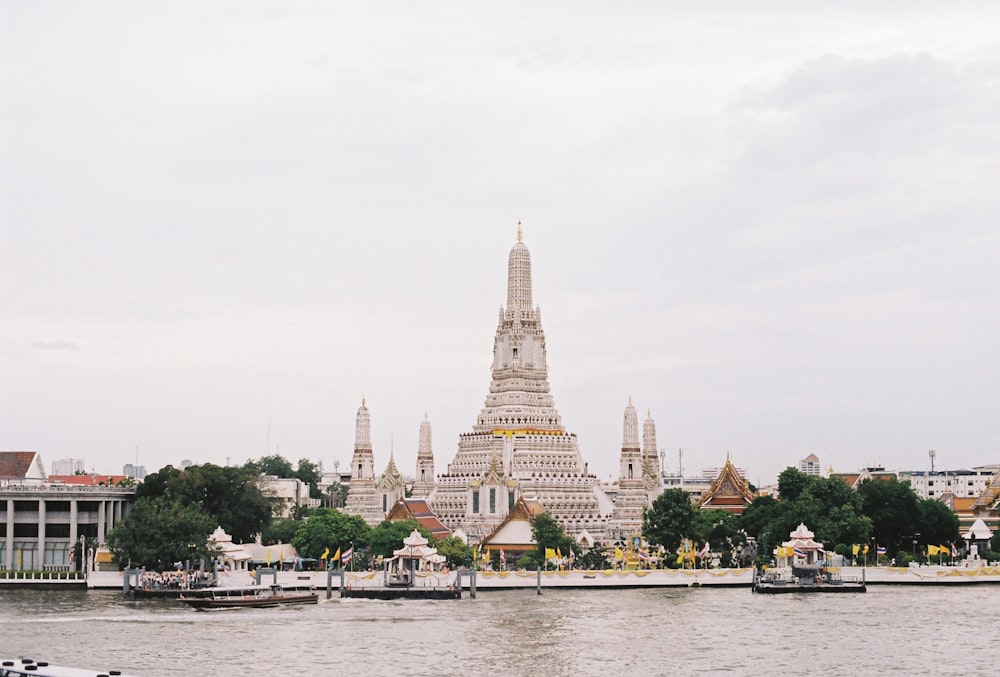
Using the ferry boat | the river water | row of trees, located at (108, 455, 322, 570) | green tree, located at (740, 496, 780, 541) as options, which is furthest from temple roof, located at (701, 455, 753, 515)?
the ferry boat

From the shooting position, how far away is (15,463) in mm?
127062

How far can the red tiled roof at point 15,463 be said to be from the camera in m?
126

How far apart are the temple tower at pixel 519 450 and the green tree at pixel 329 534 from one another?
16.6 metres

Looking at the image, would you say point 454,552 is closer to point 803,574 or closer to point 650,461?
point 803,574

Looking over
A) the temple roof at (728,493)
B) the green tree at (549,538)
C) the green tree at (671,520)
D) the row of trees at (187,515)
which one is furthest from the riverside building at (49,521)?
the temple roof at (728,493)

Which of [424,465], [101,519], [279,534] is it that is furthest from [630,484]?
[101,519]

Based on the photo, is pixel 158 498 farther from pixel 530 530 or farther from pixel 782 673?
pixel 782 673

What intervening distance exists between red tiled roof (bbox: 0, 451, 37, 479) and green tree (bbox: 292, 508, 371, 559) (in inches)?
1176

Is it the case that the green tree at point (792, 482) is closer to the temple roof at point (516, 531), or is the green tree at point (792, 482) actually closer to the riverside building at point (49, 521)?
the temple roof at point (516, 531)

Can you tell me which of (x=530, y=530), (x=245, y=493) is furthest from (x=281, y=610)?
(x=530, y=530)

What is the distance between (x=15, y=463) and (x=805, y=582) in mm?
68976

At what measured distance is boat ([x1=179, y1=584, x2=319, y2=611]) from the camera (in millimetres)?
79938

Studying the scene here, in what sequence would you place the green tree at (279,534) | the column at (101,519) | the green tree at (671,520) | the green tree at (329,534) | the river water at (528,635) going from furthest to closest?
the green tree at (279,534)
the column at (101,519)
the green tree at (329,534)
the green tree at (671,520)
the river water at (528,635)

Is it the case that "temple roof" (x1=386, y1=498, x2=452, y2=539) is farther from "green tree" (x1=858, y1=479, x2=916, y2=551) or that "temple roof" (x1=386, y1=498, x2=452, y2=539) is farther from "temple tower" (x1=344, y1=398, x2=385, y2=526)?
"green tree" (x1=858, y1=479, x2=916, y2=551)
